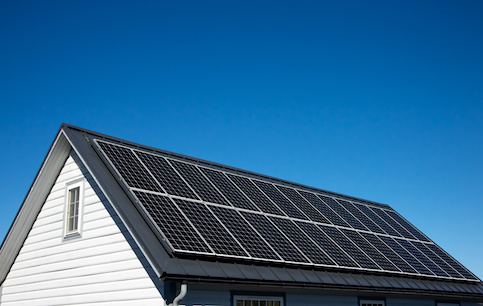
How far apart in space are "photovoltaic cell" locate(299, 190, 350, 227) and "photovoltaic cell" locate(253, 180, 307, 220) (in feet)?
5.65

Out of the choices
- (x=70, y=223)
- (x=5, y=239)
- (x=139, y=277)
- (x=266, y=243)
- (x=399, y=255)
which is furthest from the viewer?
(x=399, y=255)

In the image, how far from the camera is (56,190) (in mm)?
16672

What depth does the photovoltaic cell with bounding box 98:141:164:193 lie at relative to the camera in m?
14.1

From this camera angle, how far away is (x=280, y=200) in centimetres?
1869

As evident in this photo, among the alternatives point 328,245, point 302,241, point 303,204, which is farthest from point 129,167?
point 303,204

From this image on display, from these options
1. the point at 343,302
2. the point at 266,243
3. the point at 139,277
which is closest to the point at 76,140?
the point at 139,277

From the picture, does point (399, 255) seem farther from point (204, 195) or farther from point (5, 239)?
point (5, 239)

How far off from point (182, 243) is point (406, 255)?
11.2 meters

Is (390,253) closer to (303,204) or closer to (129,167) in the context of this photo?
(303,204)

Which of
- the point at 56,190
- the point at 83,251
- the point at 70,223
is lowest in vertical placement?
the point at 83,251

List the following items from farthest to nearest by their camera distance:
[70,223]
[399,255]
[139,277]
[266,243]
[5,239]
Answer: [399,255] < [5,239] < [70,223] < [266,243] < [139,277]

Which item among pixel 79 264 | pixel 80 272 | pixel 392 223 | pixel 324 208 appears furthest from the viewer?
pixel 392 223

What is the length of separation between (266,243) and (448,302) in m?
10.3

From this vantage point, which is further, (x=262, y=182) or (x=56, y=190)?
(x=262, y=182)
